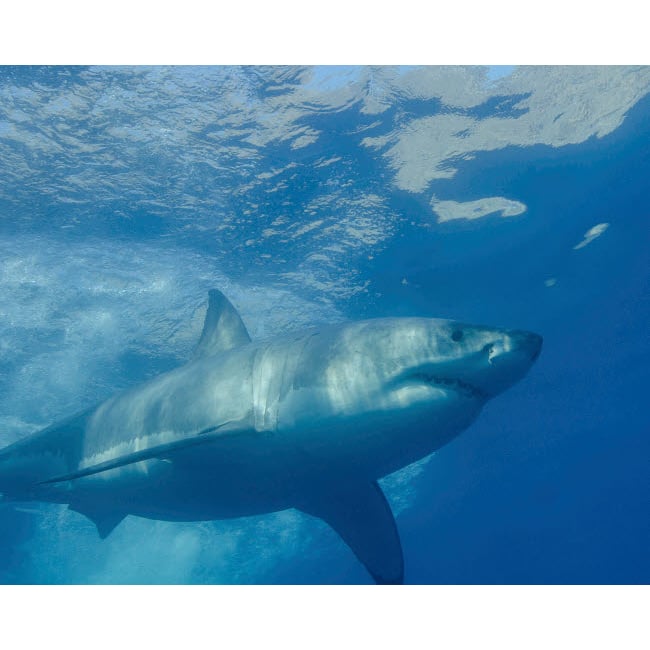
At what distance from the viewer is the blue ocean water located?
30.0 ft

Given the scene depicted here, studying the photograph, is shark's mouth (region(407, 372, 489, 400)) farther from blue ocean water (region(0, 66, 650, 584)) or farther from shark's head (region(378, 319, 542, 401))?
blue ocean water (region(0, 66, 650, 584))

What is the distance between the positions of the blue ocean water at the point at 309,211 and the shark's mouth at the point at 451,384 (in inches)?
285

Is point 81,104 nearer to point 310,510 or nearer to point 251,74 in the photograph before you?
point 251,74

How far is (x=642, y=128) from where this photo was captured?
1154 centimetres

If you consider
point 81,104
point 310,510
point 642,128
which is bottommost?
point 310,510

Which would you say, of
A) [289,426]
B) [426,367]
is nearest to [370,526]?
[289,426]

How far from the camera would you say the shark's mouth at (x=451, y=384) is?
3.21 metres

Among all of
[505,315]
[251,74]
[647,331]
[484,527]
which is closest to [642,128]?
[505,315]

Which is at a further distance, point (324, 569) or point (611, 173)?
point (324, 569)

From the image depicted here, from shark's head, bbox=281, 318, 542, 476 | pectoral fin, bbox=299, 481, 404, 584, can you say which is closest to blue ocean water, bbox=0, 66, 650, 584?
shark's head, bbox=281, 318, 542, 476

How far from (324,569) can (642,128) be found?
159ft

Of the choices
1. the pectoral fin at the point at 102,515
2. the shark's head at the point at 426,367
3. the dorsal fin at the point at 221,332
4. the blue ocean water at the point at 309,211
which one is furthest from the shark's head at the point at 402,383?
the blue ocean water at the point at 309,211

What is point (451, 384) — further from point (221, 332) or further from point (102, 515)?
point (102, 515)

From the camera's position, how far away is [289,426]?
361 centimetres
